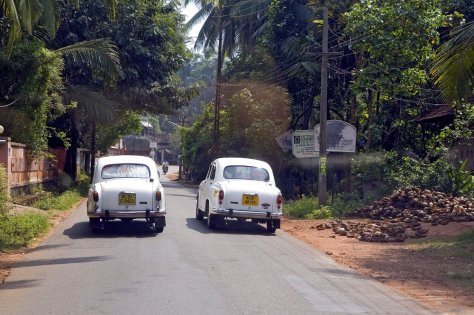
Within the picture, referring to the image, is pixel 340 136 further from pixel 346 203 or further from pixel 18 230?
pixel 18 230

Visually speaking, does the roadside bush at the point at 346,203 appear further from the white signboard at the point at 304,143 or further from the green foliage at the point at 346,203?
the white signboard at the point at 304,143

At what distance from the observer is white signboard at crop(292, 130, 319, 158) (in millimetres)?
25733

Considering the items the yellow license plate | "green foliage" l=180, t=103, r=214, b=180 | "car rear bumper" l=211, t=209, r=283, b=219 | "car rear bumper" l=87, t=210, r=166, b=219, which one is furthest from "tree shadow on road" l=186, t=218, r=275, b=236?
"green foliage" l=180, t=103, r=214, b=180

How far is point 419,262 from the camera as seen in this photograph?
13055 millimetres

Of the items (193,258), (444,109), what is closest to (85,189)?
(444,109)

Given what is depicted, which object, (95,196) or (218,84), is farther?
(218,84)

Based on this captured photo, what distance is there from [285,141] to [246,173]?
1248 centimetres

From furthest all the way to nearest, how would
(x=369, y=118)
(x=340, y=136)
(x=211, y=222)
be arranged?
1. (x=369, y=118)
2. (x=340, y=136)
3. (x=211, y=222)

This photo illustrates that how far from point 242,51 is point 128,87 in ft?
27.8

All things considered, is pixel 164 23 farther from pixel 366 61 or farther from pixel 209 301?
pixel 209 301

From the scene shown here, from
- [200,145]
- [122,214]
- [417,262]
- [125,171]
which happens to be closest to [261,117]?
[200,145]

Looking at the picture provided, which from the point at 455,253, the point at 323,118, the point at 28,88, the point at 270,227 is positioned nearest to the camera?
the point at 455,253

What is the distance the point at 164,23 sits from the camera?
107 ft

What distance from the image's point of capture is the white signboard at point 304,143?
25.7 metres
